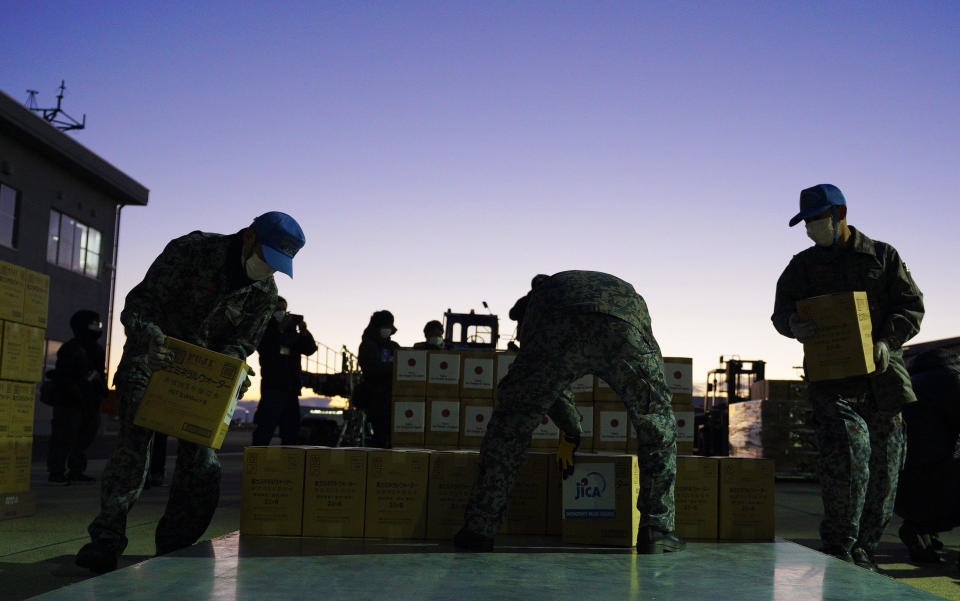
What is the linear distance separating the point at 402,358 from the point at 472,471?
3.49 meters

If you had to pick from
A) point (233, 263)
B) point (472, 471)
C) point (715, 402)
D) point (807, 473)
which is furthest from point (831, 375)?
point (715, 402)

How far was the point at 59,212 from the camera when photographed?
30.1m

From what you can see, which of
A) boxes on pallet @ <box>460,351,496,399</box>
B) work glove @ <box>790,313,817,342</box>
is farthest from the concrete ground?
boxes on pallet @ <box>460,351,496,399</box>

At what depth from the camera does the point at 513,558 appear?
4.12m

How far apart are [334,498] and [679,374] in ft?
13.2

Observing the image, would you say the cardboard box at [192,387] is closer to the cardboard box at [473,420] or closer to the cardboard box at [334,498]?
the cardboard box at [334,498]

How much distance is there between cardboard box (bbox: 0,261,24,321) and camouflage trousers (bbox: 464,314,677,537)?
4.41 metres

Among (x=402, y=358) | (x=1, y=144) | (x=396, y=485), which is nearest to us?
(x=396, y=485)

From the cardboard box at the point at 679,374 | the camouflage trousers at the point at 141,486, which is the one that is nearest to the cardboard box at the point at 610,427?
the cardboard box at the point at 679,374

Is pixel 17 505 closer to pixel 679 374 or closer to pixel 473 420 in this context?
pixel 473 420

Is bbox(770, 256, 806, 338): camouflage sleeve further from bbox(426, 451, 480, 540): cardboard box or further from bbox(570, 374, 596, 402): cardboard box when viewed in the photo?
bbox(570, 374, 596, 402): cardboard box

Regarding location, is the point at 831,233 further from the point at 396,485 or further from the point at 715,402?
the point at 715,402

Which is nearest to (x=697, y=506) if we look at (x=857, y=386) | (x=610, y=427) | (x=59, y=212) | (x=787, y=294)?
(x=857, y=386)

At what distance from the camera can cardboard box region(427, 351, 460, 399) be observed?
27.4ft
